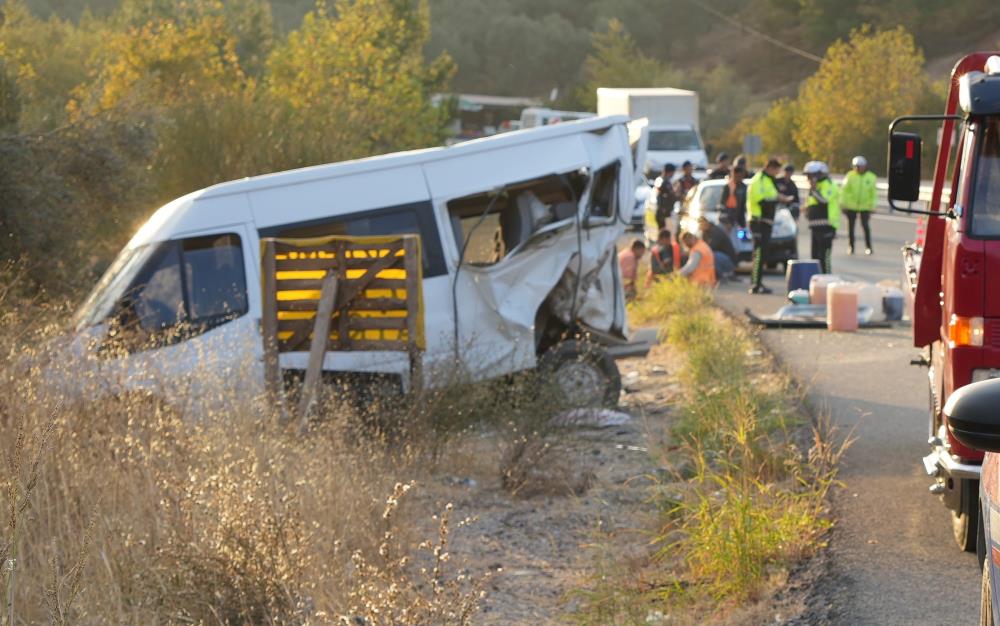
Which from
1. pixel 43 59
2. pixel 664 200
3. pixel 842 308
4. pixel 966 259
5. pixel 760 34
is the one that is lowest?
pixel 760 34

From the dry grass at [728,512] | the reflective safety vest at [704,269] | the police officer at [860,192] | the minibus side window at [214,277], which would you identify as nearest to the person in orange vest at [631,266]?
the reflective safety vest at [704,269]

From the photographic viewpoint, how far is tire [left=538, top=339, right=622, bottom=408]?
12406mm

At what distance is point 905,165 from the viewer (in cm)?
742

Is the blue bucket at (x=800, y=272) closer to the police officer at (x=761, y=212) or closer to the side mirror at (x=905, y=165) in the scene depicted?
the police officer at (x=761, y=212)

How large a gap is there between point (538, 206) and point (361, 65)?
22767 millimetres

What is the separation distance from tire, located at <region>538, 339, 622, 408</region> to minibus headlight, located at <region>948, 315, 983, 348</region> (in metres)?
5.51

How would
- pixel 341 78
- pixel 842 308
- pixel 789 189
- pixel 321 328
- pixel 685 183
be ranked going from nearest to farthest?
pixel 321 328, pixel 842 308, pixel 789 189, pixel 685 183, pixel 341 78

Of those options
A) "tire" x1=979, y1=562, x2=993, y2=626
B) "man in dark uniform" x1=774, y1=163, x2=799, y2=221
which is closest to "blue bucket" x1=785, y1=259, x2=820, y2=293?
"man in dark uniform" x1=774, y1=163, x2=799, y2=221

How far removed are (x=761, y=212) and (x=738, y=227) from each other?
3397 mm

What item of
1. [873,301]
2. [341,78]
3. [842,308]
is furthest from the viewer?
[341,78]

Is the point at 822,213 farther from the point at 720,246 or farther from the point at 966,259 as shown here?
the point at 966,259

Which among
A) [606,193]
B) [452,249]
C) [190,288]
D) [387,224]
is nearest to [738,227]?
[606,193]

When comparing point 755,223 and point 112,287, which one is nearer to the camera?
point 112,287

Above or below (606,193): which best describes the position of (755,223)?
below
